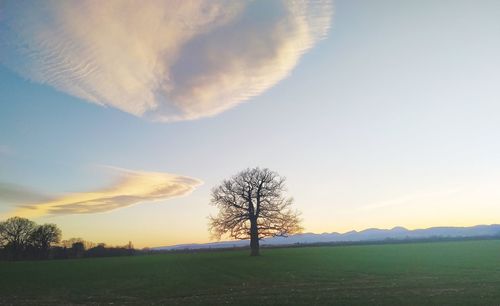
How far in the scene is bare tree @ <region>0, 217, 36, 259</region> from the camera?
14725cm

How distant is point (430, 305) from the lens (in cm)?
2102

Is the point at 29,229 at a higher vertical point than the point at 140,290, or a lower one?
higher

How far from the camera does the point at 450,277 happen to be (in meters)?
35.8

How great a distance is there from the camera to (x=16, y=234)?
15162 centimetres

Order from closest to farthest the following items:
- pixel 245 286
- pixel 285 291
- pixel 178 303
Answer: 1. pixel 178 303
2. pixel 285 291
3. pixel 245 286

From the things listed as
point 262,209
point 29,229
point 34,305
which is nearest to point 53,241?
point 29,229

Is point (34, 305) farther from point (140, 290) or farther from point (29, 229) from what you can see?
point (29, 229)

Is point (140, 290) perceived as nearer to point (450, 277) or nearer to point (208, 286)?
point (208, 286)

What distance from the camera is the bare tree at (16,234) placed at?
483 ft

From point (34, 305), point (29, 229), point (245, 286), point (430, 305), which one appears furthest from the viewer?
point (29, 229)

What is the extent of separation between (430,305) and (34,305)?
24.6m

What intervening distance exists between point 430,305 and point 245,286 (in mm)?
15178

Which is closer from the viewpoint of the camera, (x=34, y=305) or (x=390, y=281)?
(x=34, y=305)

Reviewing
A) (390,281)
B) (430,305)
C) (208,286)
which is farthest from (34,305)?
(390,281)
